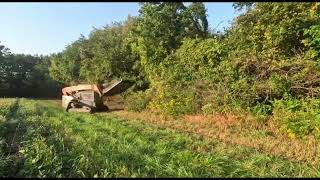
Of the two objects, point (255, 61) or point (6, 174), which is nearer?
point (6, 174)

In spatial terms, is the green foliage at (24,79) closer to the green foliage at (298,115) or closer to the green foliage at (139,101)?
the green foliage at (139,101)

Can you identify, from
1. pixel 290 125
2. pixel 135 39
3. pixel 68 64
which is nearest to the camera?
pixel 290 125

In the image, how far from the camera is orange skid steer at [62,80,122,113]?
20547mm

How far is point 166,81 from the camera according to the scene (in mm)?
16391

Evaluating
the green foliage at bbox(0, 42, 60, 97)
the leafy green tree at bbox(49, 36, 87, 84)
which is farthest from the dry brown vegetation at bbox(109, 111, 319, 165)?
the green foliage at bbox(0, 42, 60, 97)

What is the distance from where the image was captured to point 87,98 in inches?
824

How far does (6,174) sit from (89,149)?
1.87 meters

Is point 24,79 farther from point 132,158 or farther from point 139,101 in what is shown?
point 132,158

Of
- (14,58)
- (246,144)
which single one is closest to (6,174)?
(246,144)

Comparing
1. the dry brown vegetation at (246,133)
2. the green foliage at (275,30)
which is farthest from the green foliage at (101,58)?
the dry brown vegetation at (246,133)

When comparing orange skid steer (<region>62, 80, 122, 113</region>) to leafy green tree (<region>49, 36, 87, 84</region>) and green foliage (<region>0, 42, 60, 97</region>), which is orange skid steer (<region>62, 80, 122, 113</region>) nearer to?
leafy green tree (<region>49, 36, 87, 84</region>)

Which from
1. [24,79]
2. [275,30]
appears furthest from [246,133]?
[24,79]

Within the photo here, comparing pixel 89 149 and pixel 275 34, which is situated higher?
pixel 275 34

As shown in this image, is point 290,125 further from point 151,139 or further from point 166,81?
point 166,81
